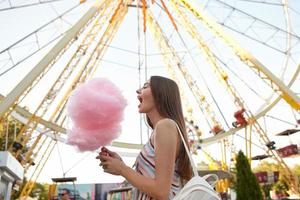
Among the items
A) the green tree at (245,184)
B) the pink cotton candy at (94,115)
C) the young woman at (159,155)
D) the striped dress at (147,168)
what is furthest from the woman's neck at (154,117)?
the green tree at (245,184)

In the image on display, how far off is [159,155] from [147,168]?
188 millimetres

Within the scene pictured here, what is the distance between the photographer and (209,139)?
96.2ft

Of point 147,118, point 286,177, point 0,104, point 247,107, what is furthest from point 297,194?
point 147,118

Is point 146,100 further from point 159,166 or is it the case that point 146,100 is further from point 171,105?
point 159,166

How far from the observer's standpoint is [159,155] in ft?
6.83

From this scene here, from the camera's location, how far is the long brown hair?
7.48ft

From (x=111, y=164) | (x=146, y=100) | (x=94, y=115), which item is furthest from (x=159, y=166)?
(x=94, y=115)

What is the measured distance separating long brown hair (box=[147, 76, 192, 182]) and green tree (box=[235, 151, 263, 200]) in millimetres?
15729

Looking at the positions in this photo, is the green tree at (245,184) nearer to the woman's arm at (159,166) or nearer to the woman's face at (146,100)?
the woman's face at (146,100)

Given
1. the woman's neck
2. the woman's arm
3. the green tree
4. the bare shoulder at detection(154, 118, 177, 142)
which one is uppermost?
the green tree

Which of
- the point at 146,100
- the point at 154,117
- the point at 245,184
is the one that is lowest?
the point at 154,117

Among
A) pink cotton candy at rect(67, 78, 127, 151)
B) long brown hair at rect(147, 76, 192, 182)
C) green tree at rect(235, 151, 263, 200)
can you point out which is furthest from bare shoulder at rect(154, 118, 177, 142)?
green tree at rect(235, 151, 263, 200)

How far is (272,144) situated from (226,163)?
462 centimetres

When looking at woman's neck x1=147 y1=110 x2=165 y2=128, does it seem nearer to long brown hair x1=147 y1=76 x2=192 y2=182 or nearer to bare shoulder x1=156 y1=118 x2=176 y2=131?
long brown hair x1=147 y1=76 x2=192 y2=182
